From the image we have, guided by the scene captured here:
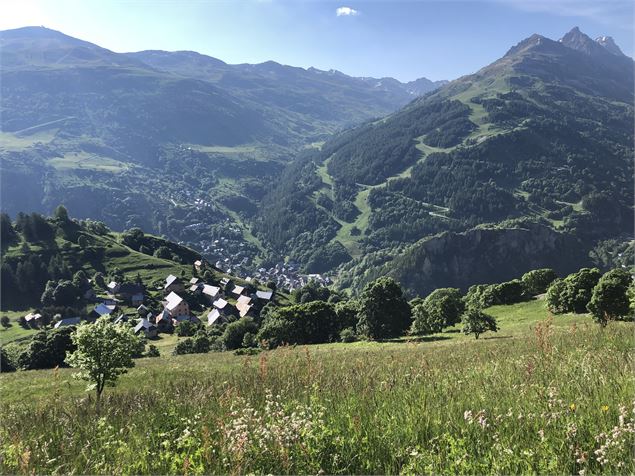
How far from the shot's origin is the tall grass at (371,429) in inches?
177

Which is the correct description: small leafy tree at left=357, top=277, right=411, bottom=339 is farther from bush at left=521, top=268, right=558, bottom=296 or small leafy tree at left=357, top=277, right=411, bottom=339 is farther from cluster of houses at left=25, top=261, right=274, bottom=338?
cluster of houses at left=25, top=261, right=274, bottom=338

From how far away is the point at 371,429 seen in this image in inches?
210

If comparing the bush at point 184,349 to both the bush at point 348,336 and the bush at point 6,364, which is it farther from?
the bush at point 348,336

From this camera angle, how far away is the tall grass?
450 centimetres

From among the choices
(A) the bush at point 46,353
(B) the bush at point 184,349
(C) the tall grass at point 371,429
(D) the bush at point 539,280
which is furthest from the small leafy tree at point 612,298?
(B) the bush at point 184,349

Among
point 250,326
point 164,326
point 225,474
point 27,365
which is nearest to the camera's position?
point 225,474

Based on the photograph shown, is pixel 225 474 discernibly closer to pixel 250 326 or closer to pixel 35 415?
pixel 35 415

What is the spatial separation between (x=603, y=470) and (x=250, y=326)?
3465 inches

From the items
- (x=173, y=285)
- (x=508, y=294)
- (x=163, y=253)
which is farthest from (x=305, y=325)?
(x=163, y=253)

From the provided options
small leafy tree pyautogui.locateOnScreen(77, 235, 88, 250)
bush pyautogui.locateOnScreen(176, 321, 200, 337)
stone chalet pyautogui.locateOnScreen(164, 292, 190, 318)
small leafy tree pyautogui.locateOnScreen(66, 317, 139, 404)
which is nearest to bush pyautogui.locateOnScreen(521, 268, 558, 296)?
small leafy tree pyautogui.locateOnScreen(66, 317, 139, 404)

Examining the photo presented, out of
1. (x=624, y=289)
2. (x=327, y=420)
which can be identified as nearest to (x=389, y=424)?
(x=327, y=420)

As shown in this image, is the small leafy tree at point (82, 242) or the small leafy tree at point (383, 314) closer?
the small leafy tree at point (383, 314)

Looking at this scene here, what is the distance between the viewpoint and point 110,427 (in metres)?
5.79

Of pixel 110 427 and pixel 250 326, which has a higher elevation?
pixel 110 427
